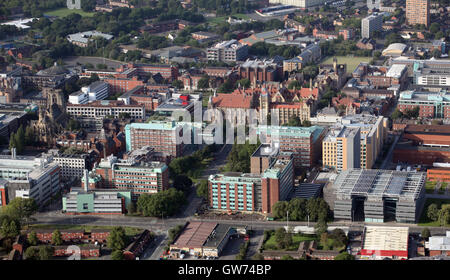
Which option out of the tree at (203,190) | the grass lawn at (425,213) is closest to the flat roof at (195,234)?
the tree at (203,190)

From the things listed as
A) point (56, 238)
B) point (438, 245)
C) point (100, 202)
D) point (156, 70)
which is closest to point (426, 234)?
point (438, 245)

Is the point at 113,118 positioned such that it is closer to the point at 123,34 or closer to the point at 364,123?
the point at 364,123

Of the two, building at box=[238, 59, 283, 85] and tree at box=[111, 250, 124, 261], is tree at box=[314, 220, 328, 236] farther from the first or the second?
building at box=[238, 59, 283, 85]

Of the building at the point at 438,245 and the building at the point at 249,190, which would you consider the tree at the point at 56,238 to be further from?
the building at the point at 438,245
